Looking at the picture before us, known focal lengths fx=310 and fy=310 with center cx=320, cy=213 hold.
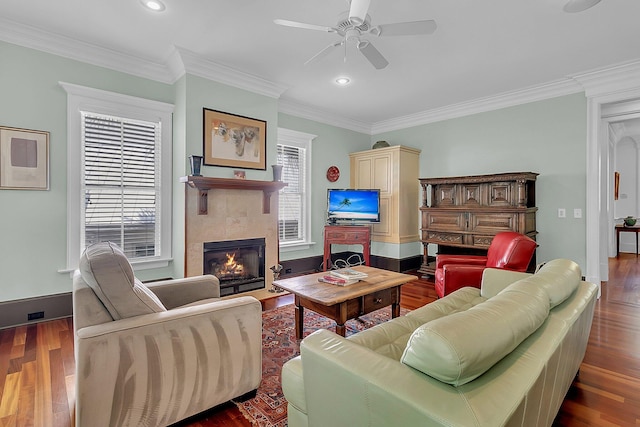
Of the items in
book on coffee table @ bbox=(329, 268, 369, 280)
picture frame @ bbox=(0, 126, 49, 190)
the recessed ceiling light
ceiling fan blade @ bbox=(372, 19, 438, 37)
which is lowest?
book on coffee table @ bbox=(329, 268, 369, 280)

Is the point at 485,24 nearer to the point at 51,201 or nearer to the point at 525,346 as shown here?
the point at 525,346

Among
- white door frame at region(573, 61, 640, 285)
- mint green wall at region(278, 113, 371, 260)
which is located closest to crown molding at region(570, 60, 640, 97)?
white door frame at region(573, 61, 640, 285)

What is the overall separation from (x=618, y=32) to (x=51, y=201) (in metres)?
5.59

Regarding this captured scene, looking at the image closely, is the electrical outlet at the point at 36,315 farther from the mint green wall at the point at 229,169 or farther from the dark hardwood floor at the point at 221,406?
the mint green wall at the point at 229,169

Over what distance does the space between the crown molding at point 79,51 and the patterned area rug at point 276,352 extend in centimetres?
303

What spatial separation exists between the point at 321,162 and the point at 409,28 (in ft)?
10.7

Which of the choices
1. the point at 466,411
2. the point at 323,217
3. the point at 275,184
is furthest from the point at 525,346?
the point at 323,217

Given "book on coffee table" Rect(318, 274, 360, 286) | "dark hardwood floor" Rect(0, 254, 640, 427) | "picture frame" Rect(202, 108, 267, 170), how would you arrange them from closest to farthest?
"dark hardwood floor" Rect(0, 254, 640, 427)
"book on coffee table" Rect(318, 274, 360, 286)
"picture frame" Rect(202, 108, 267, 170)

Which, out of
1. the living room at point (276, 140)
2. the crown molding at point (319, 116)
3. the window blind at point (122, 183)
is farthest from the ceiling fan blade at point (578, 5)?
the window blind at point (122, 183)

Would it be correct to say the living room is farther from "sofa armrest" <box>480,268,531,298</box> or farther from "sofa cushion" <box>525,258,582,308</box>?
"sofa cushion" <box>525,258,582,308</box>

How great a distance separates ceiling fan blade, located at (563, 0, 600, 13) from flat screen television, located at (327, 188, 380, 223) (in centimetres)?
318

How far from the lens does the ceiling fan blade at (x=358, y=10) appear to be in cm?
203

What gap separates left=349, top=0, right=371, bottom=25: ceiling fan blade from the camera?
2.03 metres

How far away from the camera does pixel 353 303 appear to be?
2432 mm
